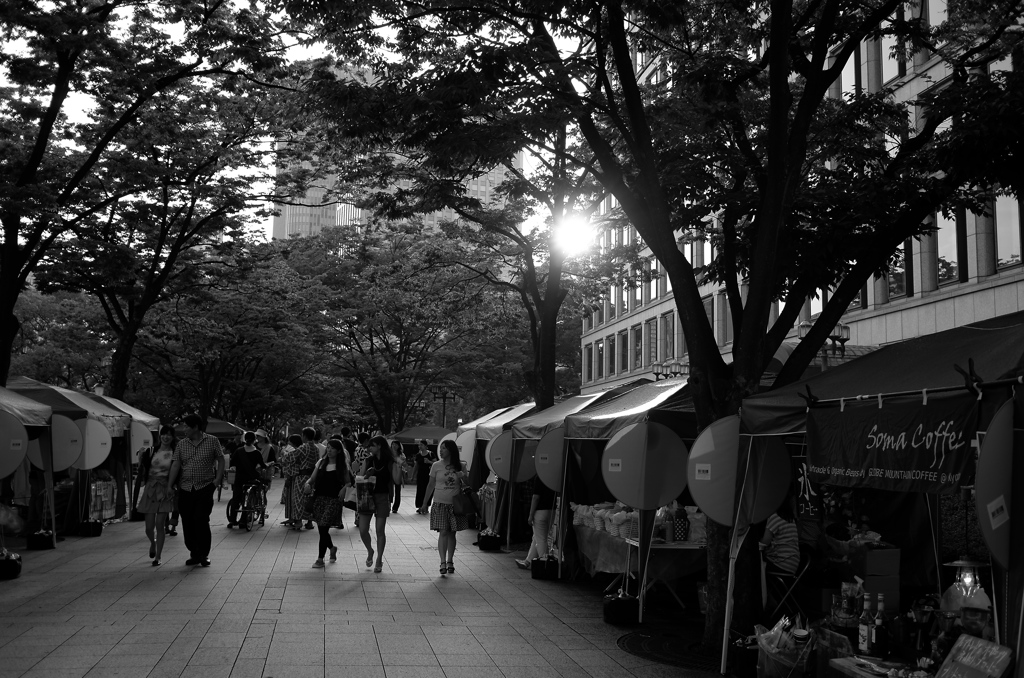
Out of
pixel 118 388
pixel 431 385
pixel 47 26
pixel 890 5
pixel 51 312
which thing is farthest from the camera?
pixel 431 385

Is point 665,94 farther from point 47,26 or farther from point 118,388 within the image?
point 118,388

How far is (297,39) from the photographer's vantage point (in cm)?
1588

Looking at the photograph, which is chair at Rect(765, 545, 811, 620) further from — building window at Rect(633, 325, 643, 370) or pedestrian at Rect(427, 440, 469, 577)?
building window at Rect(633, 325, 643, 370)

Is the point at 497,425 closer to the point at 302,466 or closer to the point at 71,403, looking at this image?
the point at 302,466

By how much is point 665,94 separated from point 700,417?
5.10 m

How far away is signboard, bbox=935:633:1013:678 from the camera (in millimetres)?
4871

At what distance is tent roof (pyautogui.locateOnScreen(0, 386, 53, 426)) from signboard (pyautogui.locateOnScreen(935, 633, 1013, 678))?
11.8 metres

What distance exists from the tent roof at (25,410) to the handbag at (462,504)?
19.6ft

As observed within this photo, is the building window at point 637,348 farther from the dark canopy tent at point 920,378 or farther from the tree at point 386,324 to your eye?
the dark canopy tent at point 920,378

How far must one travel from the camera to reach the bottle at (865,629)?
20.9 feet

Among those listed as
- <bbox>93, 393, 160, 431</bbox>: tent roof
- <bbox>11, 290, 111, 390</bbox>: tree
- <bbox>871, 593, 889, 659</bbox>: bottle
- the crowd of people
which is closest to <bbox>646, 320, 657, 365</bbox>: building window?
<bbox>11, 290, 111, 390</bbox>: tree

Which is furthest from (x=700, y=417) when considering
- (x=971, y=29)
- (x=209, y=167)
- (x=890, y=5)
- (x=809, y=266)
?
(x=209, y=167)

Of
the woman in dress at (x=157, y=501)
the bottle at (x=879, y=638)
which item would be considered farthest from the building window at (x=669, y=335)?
A: the bottle at (x=879, y=638)

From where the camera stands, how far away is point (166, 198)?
73.5ft
